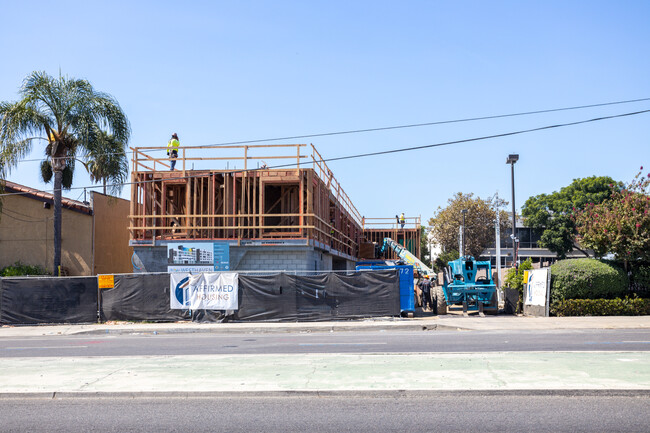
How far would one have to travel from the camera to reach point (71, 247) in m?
30.2

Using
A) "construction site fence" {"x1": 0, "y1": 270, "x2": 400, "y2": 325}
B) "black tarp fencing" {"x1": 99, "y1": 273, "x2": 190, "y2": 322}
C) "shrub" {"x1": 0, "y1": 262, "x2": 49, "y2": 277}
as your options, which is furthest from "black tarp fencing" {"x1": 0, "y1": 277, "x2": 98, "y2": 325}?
"shrub" {"x1": 0, "y1": 262, "x2": 49, "y2": 277}

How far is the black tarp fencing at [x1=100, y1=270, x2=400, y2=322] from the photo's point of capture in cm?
2161

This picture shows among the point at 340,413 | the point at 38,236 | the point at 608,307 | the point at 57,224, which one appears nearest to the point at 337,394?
the point at 340,413

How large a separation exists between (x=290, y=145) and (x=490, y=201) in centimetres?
3748

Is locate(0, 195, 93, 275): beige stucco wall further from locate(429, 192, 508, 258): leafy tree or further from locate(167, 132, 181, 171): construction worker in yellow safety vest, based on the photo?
locate(429, 192, 508, 258): leafy tree

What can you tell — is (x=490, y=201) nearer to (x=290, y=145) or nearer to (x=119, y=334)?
(x=290, y=145)

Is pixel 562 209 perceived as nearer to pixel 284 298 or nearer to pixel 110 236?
pixel 110 236

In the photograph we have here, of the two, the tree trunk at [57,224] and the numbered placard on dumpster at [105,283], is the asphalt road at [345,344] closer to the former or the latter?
the numbered placard on dumpster at [105,283]

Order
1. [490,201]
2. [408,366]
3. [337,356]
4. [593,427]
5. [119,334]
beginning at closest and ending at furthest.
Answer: [593,427]
[408,366]
[337,356]
[119,334]
[490,201]

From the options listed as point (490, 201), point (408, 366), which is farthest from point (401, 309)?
point (490, 201)

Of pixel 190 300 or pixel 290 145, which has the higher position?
pixel 290 145

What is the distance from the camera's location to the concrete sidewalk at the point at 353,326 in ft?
63.3

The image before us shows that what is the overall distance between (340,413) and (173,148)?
20.0m

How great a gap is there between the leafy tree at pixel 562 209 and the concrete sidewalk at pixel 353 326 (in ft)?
137
